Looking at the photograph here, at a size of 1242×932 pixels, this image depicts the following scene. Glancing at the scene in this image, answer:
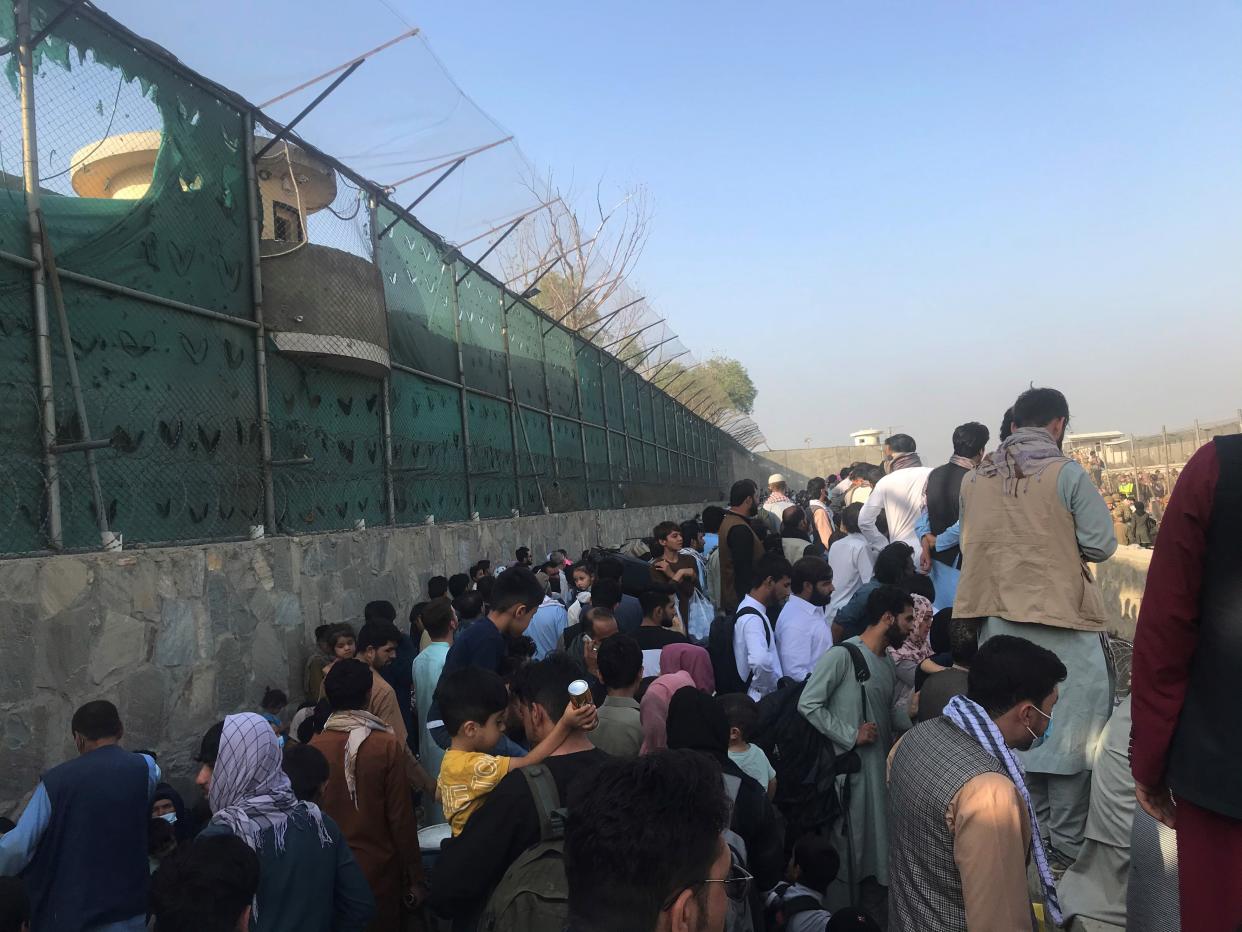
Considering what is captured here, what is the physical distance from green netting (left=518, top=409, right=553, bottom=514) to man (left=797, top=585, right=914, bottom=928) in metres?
8.55

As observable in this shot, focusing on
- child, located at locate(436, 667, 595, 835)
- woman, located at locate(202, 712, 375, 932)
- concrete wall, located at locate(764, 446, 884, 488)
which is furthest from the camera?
concrete wall, located at locate(764, 446, 884, 488)

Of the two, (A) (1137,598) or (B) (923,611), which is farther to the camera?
(A) (1137,598)

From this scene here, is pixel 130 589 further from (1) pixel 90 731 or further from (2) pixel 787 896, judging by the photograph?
(2) pixel 787 896

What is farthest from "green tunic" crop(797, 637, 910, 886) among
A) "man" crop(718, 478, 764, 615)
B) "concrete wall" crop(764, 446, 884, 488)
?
"concrete wall" crop(764, 446, 884, 488)

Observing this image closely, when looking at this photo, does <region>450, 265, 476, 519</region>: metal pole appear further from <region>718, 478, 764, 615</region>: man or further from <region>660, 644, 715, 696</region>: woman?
<region>660, 644, 715, 696</region>: woman

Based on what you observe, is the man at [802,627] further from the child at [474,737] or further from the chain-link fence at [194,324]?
the chain-link fence at [194,324]

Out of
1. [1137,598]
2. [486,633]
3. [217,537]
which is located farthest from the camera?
[1137,598]

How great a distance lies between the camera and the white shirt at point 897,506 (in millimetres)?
6988

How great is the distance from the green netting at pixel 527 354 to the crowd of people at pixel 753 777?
26.4ft

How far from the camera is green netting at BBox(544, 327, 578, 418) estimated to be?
49.0ft

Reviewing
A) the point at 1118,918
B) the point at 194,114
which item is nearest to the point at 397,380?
the point at 194,114

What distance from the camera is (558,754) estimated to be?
9.16 feet

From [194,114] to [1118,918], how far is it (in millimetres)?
6740

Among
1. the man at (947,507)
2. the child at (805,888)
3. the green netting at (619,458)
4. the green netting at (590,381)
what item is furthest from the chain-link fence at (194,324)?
the green netting at (619,458)
